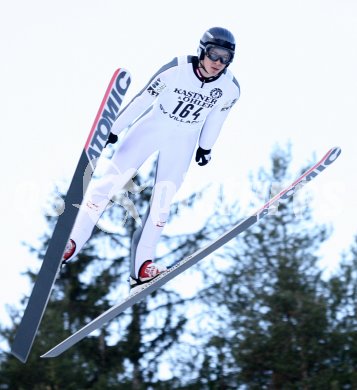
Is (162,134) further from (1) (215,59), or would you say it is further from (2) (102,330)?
(2) (102,330)

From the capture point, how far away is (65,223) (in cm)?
628

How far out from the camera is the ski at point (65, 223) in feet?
20.3

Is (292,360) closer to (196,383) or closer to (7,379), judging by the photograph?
(196,383)

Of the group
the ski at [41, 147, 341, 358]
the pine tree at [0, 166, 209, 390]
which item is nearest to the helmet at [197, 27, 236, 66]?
the ski at [41, 147, 341, 358]

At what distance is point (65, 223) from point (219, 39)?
171 cm

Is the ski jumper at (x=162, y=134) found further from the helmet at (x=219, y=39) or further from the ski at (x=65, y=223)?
the ski at (x=65, y=223)

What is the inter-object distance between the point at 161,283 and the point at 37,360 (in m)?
10.1

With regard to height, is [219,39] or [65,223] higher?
[219,39]

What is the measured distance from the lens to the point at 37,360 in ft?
53.8

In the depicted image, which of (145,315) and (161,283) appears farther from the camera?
(145,315)

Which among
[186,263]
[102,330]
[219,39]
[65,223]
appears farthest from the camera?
[102,330]

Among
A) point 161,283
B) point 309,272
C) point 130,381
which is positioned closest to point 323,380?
point 309,272

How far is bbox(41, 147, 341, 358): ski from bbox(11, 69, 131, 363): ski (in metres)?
0.37

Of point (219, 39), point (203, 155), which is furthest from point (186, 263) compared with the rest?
point (219, 39)
